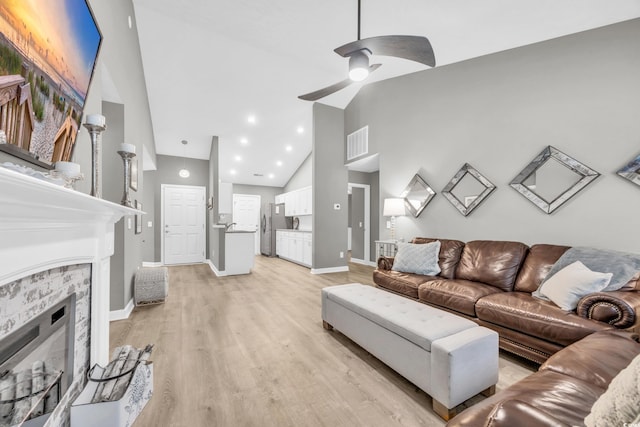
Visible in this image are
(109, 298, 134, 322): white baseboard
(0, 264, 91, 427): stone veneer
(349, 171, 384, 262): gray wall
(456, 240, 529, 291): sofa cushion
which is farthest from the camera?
(349, 171, 384, 262): gray wall

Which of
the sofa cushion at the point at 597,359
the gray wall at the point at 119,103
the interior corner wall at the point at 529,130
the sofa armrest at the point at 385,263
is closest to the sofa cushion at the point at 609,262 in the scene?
the interior corner wall at the point at 529,130

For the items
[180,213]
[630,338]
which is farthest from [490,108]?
[180,213]

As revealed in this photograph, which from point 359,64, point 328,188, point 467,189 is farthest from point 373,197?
point 359,64

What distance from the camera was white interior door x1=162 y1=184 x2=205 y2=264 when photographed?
650cm

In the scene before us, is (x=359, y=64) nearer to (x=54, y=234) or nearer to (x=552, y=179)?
(x=54, y=234)

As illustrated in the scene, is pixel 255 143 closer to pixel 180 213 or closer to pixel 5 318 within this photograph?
pixel 180 213

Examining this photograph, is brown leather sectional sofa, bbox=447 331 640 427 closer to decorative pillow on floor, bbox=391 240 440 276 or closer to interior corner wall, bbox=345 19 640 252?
interior corner wall, bbox=345 19 640 252

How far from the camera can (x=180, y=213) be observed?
6.64m

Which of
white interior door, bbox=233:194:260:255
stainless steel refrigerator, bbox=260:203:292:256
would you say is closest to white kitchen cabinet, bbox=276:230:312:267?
stainless steel refrigerator, bbox=260:203:292:256

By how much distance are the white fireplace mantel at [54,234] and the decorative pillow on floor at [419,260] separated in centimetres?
296

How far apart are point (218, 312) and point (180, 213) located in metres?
4.38

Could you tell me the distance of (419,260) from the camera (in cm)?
328

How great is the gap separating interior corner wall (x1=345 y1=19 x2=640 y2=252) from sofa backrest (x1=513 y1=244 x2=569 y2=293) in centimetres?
30

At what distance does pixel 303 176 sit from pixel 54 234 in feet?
21.4
